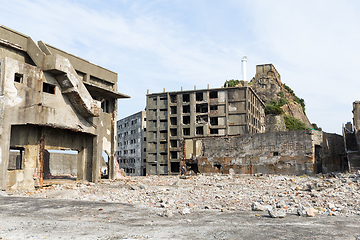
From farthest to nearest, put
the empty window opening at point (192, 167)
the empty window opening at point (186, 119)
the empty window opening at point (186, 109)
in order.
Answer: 1. the empty window opening at point (186, 109)
2. the empty window opening at point (186, 119)
3. the empty window opening at point (192, 167)

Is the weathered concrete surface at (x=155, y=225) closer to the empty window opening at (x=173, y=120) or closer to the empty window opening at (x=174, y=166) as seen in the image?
the empty window opening at (x=174, y=166)

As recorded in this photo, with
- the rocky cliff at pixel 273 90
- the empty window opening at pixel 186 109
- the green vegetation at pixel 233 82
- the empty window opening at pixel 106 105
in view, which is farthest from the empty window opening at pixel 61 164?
the rocky cliff at pixel 273 90

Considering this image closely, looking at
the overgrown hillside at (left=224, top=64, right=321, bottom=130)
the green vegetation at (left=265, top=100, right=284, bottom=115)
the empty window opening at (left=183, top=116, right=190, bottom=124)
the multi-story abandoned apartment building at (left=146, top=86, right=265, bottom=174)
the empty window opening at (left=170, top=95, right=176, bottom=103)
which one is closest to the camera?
the multi-story abandoned apartment building at (left=146, top=86, right=265, bottom=174)

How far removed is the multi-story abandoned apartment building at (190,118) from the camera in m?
50.5

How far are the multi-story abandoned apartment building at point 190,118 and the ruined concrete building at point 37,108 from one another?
32112 mm

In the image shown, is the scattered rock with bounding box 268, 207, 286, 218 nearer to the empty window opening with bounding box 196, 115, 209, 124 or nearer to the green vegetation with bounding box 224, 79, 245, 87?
the empty window opening with bounding box 196, 115, 209, 124

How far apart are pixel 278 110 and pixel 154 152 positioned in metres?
29.2

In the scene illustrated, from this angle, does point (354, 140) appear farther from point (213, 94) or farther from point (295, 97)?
point (295, 97)

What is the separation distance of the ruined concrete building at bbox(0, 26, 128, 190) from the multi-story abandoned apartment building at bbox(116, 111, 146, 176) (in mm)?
43912

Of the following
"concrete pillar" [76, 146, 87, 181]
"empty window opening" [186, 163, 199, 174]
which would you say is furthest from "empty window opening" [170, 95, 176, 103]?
"concrete pillar" [76, 146, 87, 181]

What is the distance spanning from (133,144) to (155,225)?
205ft

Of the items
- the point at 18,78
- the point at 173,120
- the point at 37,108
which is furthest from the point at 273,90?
the point at 18,78

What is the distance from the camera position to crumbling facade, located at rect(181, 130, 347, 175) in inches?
900

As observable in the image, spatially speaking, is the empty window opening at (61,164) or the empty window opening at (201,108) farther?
the empty window opening at (201,108)
